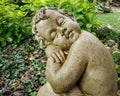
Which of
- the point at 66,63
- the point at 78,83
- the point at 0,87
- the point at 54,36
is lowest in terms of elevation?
the point at 0,87

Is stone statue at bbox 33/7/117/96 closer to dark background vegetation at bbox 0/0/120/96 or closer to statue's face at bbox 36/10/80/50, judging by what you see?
statue's face at bbox 36/10/80/50

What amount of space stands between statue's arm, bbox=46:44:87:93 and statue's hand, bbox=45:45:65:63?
4 centimetres

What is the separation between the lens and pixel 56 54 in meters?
2.68

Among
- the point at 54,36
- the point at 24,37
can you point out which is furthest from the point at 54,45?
the point at 24,37

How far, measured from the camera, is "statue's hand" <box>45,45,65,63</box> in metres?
2.65

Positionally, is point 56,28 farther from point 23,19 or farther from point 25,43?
point 23,19

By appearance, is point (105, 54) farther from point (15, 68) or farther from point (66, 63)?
point (15, 68)

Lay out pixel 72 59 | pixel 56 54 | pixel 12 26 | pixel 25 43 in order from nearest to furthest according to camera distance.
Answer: pixel 72 59
pixel 56 54
pixel 25 43
pixel 12 26

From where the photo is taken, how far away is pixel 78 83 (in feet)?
8.91

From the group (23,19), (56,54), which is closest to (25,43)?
(23,19)

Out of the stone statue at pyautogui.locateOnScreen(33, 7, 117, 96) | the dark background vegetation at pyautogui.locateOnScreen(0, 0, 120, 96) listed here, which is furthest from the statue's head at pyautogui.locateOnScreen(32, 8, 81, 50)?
the dark background vegetation at pyautogui.locateOnScreen(0, 0, 120, 96)

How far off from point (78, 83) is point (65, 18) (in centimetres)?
53

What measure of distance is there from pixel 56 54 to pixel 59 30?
194 mm

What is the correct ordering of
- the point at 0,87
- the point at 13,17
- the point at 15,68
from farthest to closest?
the point at 13,17 < the point at 15,68 < the point at 0,87
